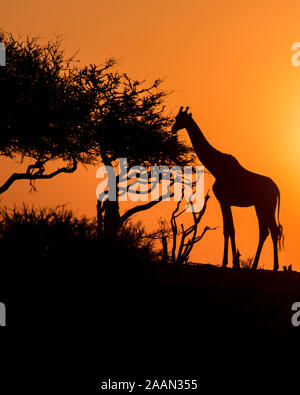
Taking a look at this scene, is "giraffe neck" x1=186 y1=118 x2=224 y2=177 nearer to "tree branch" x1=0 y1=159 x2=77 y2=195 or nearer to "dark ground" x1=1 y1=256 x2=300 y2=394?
"dark ground" x1=1 y1=256 x2=300 y2=394

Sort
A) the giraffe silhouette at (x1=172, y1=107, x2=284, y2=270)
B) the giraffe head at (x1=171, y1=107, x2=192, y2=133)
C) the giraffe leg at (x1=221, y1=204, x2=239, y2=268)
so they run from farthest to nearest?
the giraffe head at (x1=171, y1=107, x2=192, y2=133), the giraffe silhouette at (x1=172, y1=107, x2=284, y2=270), the giraffe leg at (x1=221, y1=204, x2=239, y2=268)

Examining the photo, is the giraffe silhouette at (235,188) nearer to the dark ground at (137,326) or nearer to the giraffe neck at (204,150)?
the giraffe neck at (204,150)

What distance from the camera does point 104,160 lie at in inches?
1300

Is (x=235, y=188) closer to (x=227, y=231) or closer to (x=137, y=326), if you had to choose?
(x=227, y=231)

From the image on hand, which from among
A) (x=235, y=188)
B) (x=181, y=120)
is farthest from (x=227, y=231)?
(x=181, y=120)

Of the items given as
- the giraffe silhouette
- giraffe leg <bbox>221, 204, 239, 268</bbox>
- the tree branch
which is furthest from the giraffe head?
the tree branch

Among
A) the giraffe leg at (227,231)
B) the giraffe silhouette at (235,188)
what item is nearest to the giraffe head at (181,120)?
the giraffe silhouette at (235,188)

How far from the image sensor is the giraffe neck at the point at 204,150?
20939 mm

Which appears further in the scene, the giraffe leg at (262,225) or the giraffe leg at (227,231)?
the giraffe leg at (262,225)

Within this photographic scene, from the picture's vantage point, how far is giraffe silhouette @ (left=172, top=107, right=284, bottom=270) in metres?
20.2
